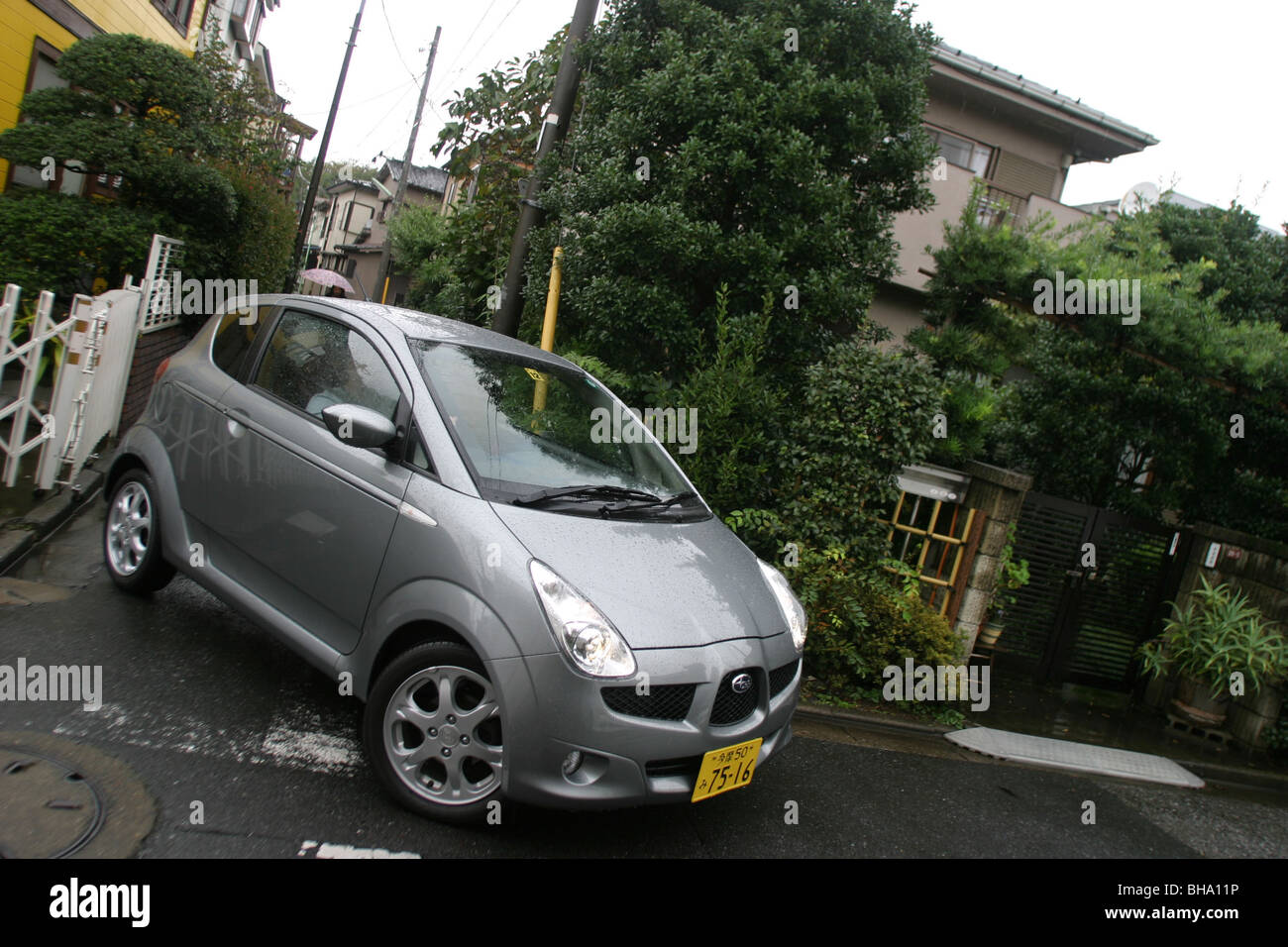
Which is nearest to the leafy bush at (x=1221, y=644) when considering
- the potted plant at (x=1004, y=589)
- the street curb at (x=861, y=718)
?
the potted plant at (x=1004, y=589)

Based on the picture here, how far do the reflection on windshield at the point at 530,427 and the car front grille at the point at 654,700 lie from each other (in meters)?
0.92

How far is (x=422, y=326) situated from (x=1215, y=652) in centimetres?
659

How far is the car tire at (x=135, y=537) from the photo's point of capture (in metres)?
4.42

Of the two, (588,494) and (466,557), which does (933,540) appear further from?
(466,557)

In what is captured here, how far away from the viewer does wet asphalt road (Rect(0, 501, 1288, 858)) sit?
3053 millimetres

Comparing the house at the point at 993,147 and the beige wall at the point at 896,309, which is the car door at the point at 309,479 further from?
the beige wall at the point at 896,309

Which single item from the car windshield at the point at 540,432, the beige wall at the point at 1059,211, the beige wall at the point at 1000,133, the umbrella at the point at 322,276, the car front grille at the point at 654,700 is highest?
the beige wall at the point at 1000,133

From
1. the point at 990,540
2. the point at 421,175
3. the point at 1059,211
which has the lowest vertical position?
the point at 990,540

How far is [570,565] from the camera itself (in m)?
3.08

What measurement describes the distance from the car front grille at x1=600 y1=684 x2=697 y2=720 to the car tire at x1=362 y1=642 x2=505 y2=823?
0.41 m

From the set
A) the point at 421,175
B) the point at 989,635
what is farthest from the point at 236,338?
the point at 421,175

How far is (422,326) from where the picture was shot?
13.5ft

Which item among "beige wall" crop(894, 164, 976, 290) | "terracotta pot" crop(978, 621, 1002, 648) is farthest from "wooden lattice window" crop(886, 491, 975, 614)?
"beige wall" crop(894, 164, 976, 290)

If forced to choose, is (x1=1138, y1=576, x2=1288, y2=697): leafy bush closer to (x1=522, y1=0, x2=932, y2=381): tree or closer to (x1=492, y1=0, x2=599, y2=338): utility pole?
(x1=522, y1=0, x2=932, y2=381): tree
